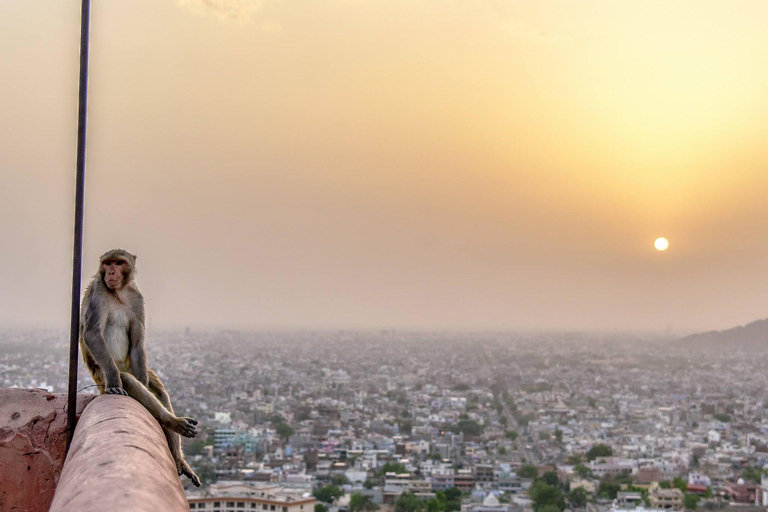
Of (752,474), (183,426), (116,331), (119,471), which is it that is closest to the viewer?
(119,471)

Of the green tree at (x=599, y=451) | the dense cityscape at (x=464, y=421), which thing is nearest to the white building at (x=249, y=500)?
the dense cityscape at (x=464, y=421)

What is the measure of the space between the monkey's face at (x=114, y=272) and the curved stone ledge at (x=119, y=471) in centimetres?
94

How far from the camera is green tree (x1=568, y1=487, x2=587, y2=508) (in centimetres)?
2605

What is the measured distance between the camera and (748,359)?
2041 inches

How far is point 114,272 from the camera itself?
10.3ft

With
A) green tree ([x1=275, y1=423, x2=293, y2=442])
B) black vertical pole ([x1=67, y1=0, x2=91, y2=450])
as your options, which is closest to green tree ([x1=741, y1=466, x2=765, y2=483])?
green tree ([x1=275, y1=423, x2=293, y2=442])

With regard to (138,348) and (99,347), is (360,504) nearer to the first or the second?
(138,348)

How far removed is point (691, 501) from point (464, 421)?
14040 millimetres

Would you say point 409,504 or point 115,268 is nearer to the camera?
point 115,268

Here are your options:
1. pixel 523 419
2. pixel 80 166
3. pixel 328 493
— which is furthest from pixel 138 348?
pixel 523 419

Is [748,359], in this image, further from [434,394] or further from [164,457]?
[164,457]

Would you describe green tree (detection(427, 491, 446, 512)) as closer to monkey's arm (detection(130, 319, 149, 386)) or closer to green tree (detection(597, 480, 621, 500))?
green tree (detection(597, 480, 621, 500))

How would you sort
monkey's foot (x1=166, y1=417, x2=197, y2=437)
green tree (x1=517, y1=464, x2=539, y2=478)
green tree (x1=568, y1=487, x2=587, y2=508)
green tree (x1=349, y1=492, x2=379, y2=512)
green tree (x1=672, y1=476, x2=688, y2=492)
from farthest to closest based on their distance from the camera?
green tree (x1=517, y1=464, x2=539, y2=478)
green tree (x1=568, y1=487, x2=587, y2=508)
green tree (x1=672, y1=476, x2=688, y2=492)
green tree (x1=349, y1=492, x2=379, y2=512)
monkey's foot (x1=166, y1=417, x2=197, y2=437)

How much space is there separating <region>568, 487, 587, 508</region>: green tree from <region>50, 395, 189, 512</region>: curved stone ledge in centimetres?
2570
